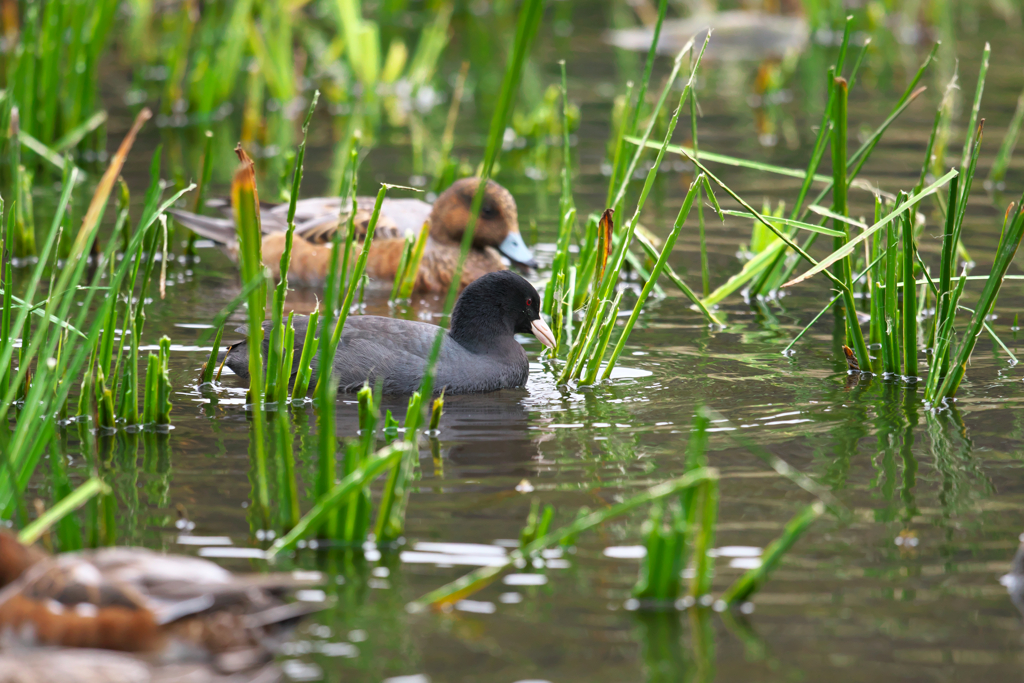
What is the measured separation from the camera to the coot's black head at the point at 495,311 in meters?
6.12

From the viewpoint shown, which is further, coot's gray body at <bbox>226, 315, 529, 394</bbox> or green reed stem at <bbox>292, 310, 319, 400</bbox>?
coot's gray body at <bbox>226, 315, 529, 394</bbox>

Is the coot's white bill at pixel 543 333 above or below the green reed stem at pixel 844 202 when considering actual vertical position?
below

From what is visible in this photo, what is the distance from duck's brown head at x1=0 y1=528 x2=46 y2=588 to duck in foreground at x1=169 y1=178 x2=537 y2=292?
4.44 metres

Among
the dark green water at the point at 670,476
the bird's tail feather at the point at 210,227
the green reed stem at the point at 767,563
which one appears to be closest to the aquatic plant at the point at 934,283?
the dark green water at the point at 670,476

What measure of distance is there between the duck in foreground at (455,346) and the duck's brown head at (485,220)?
65.8 inches

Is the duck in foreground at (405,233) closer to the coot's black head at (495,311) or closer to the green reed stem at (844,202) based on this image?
the coot's black head at (495,311)

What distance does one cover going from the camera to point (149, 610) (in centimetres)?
314

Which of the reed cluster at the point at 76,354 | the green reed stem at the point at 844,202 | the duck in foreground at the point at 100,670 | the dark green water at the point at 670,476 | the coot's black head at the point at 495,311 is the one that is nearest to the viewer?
the duck in foreground at the point at 100,670

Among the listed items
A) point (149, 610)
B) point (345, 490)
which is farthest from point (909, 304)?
point (149, 610)

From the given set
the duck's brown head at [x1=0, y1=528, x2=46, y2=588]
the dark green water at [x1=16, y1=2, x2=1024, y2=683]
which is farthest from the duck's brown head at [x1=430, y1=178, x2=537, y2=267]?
the duck's brown head at [x1=0, y1=528, x2=46, y2=588]

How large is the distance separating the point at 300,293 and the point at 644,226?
2.51 meters

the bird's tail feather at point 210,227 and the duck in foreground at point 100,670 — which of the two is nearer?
the duck in foreground at point 100,670

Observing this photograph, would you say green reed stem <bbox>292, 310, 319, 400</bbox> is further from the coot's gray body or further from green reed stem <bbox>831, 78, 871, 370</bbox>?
green reed stem <bbox>831, 78, 871, 370</bbox>

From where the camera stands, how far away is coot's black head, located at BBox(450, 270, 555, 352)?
6.12 m
